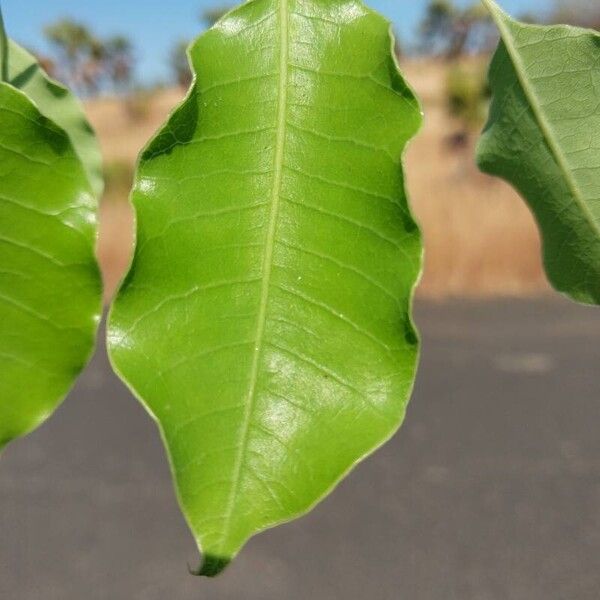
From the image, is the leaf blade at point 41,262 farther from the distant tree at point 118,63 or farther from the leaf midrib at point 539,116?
the distant tree at point 118,63

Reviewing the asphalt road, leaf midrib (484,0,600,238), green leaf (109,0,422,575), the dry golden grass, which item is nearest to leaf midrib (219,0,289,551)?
green leaf (109,0,422,575)

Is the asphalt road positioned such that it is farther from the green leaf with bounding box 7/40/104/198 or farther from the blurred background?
the green leaf with bounding box 7/40/104/198

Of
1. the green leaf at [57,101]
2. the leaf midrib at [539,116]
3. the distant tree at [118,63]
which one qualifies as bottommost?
the distant tree at [118,63]

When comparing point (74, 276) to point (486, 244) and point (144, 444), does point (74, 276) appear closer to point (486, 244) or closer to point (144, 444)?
point (144, 444)

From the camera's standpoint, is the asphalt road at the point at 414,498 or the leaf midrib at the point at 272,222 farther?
the asphalt road at the point at 414,498

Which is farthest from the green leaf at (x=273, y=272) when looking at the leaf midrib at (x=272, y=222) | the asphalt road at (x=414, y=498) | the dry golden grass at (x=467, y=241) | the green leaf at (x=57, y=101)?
the dry golden grass at (x=467, y=241)

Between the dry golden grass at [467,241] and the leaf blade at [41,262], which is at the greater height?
the leaf blade at [41,262]

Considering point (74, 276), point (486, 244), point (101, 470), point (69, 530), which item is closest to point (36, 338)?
point (74, 276)

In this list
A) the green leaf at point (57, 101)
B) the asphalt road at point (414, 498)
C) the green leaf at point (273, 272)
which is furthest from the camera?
the asphalt road at point (414, 498)
